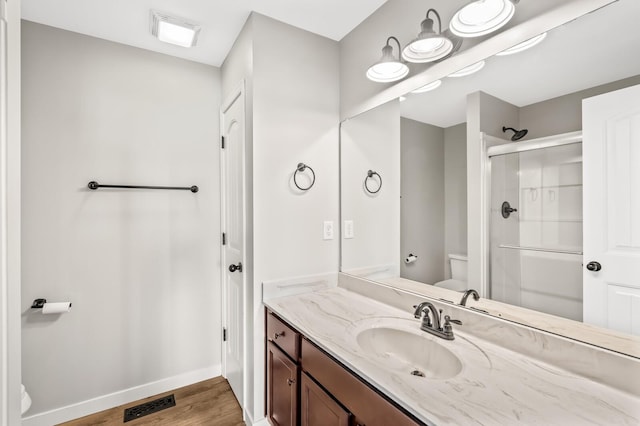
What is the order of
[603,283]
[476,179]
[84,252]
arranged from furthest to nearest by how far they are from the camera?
[84,252] < [476,179] < [603,283]

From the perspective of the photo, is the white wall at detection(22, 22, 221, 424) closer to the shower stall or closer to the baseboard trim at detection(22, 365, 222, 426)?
the baseboard trim at detection(22, 365, 222, 426)

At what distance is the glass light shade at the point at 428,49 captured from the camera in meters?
1.24

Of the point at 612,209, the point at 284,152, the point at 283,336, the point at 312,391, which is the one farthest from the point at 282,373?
the point at 612,209

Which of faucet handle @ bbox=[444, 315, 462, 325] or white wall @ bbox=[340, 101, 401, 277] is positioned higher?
white wall @ bbox=[340, 101, 401, 277]

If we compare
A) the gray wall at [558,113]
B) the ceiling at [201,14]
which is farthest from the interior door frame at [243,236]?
the gray wall at [558,113]

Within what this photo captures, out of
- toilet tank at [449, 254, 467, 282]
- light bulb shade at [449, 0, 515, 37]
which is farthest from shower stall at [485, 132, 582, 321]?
light bulb shade at [449, 0, 515, 37]

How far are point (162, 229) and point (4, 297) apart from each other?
1168mm

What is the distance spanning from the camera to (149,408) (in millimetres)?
1979

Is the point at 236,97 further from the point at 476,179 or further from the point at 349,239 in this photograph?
the point at 476,179

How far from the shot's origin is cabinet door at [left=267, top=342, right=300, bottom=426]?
138 cm

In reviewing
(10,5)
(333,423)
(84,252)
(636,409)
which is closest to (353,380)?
(333,423)

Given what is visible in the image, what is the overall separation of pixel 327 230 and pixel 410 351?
0.89 meters

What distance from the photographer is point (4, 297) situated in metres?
0.99

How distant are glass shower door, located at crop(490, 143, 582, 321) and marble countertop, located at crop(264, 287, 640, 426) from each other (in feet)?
0.70
